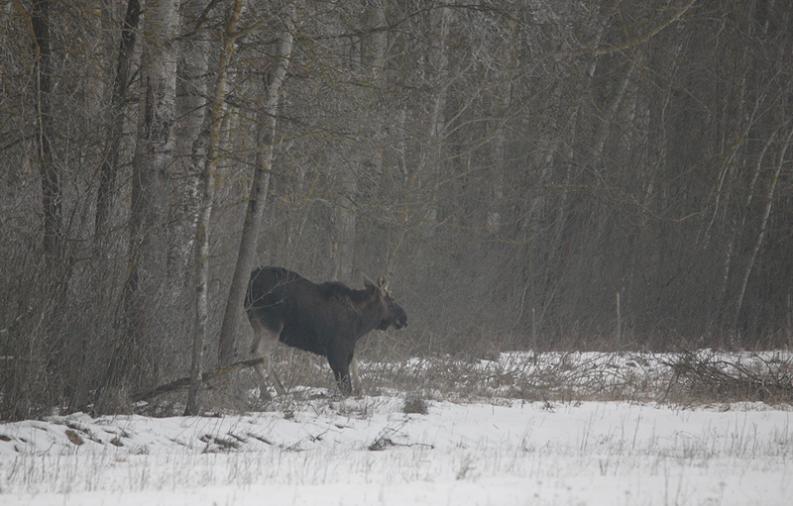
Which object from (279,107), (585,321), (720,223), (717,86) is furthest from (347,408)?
(717,86)

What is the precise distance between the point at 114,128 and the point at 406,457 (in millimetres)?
4300

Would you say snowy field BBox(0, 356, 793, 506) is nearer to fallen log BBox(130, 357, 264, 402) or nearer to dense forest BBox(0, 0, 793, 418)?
fallen log BBox(130, 357, 264, 402)

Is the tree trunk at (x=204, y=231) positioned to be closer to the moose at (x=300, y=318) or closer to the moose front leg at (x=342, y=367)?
the moose at (x=300, y=318)

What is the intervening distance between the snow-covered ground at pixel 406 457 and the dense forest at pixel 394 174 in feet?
3.71

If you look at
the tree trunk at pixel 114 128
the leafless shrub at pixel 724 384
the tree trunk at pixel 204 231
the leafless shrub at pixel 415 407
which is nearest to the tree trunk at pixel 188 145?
the tree trunk at pixel 204 231

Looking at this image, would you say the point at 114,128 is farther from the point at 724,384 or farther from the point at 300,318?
the point at 724,384

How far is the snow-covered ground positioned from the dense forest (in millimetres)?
1132

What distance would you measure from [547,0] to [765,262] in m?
16.6

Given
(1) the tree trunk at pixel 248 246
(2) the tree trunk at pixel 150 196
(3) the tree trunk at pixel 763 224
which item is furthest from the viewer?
(3) the tree trunk at pixel 763 224

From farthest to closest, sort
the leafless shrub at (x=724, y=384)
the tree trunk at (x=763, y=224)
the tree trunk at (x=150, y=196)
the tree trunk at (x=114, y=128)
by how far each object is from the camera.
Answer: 1. the tree trunk at (x=763, y=224)
2. the leafless shrub at (x=724, y=384)
3. the tree trunk at (x=150, y=196)
4. the tree trunk at (x=114, y=128)

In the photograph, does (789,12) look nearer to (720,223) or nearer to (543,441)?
(720,223)

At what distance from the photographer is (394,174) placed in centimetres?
2272

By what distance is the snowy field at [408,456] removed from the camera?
6867 mm

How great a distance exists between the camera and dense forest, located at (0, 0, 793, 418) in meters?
10.4
